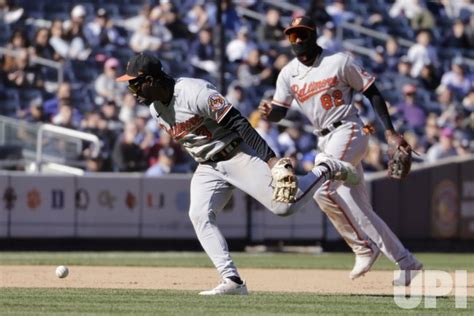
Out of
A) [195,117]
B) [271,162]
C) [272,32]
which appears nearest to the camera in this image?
[271,162]

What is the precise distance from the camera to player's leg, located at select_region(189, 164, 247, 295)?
8609 mm

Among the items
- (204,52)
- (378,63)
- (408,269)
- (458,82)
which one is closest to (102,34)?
(204,52)

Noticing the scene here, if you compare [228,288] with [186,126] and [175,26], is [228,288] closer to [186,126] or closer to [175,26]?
[186,126]

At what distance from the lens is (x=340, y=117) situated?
9859 millimetres

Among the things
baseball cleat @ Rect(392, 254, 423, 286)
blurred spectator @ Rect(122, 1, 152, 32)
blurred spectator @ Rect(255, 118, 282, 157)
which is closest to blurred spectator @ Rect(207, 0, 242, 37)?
blurred spectator @ Rect(122, 1, 152, 32)

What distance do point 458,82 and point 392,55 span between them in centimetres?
127

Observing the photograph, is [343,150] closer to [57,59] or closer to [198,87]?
[198,87]

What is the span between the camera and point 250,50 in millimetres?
20359

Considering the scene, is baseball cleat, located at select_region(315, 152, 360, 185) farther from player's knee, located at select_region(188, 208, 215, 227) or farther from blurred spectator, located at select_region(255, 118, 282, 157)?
blurred spectator, located at select_region(255, 118, 282, 157)

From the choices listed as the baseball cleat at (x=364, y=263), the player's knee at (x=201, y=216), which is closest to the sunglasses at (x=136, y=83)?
the player's knee at (x=201, y=216)

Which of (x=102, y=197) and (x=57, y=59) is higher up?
(x=57, y=59)

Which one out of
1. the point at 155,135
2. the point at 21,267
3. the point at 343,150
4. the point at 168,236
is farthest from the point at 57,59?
the point at 343,150

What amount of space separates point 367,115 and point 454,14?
4937 mm

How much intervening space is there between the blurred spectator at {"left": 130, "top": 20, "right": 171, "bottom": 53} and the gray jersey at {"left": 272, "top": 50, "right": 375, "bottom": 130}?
33.4 feet
